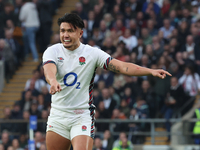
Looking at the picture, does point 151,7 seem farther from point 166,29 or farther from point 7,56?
point 7,56

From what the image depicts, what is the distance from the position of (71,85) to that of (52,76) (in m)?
0.64

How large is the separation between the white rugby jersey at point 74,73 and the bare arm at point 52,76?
0.54 feet

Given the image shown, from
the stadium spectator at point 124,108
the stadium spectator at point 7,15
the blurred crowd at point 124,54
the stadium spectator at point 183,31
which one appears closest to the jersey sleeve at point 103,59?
the blurred crowd at point 124,54

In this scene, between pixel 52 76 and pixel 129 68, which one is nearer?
pixel 52 76

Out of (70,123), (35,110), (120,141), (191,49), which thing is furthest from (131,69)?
(35,110)

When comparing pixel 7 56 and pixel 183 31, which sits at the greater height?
pixel 183 31

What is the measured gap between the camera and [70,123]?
19.2 feet

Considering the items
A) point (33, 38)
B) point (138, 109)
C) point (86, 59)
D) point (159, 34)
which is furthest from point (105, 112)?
point (86, 59)

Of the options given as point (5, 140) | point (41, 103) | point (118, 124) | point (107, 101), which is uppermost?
point (107, 101)

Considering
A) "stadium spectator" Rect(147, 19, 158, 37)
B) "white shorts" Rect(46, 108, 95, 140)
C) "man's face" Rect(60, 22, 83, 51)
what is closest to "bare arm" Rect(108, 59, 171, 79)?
"man's face" Rect(60, 22, 83, 51)

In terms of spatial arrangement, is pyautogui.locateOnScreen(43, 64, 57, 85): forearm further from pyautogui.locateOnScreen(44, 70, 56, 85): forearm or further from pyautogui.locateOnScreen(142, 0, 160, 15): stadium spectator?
pyautogui.locateOnScreen(142, 0, 160, 15): stadium spectator

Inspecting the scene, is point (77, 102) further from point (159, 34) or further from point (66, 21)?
point (159, 34)

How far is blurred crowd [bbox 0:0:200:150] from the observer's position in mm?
12992

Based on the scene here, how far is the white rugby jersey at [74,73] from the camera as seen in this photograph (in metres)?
5.89
